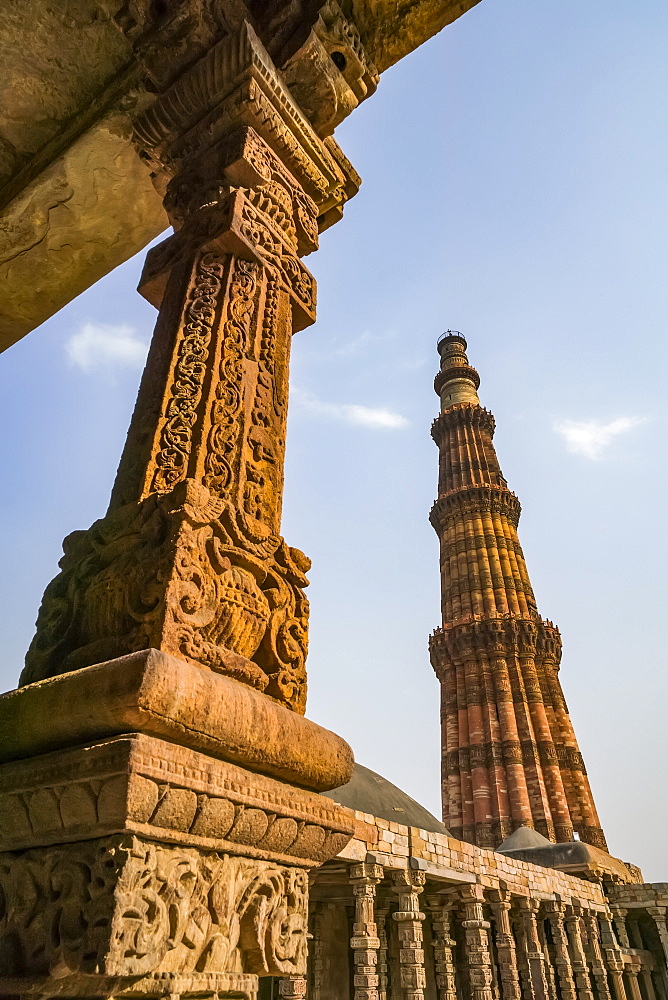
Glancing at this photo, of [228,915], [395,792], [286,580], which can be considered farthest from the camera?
[395,792]

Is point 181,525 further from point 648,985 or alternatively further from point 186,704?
point 648,985

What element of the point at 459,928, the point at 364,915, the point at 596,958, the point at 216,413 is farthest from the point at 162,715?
the point at 596,958

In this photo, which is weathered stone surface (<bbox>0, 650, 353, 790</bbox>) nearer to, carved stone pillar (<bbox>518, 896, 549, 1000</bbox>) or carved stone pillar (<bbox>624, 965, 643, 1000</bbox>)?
carved stone pillar (<bbox>518, 896, 549, 1000</bbox>)

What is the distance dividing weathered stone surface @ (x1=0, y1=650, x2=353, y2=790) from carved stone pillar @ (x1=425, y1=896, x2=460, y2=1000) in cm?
981

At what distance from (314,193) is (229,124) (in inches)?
15.8

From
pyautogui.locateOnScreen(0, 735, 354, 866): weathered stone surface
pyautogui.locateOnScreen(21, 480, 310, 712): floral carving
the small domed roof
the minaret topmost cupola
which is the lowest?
pyautogui.locateOnScreen(0, 735, 354, 866): weathered stone surface

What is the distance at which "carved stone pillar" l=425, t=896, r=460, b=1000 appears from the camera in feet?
29.3

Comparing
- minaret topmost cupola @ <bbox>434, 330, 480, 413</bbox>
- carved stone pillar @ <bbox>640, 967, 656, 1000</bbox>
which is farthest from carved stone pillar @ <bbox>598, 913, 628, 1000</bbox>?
minaret topmost cupola @ <bbox>434, 330, 480, 413</bbox>

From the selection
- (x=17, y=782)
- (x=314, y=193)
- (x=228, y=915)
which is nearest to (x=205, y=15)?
(x=314, y=193)

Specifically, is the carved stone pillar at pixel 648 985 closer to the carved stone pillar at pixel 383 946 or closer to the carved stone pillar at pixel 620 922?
the carved stone pillar at pixel 620 922

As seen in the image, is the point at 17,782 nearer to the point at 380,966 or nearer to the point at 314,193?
the point at 314,193

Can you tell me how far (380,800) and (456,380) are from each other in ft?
81.9

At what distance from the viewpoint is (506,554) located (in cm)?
2616

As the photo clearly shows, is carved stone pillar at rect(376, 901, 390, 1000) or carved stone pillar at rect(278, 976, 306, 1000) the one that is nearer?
carved stone pillar at rect(278, 976, 306, 1000)
